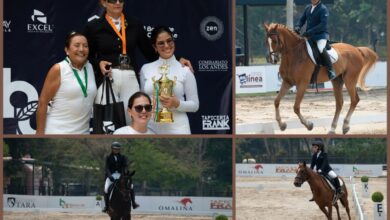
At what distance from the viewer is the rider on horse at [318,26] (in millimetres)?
12018

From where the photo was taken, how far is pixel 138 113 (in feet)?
37.9

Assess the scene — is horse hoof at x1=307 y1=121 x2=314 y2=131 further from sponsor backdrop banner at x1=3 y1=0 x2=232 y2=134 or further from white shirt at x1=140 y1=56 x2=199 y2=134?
Result: white shirt at x1=140 y1=56 x2=199 y2=134

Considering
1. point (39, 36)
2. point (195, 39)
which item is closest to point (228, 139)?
point (195, 39)

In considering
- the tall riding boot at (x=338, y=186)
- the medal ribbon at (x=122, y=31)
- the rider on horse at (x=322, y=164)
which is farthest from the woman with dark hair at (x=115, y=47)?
the tall riding boot at (x=338, y=186)

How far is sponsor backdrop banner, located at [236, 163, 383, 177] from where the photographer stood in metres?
13.1

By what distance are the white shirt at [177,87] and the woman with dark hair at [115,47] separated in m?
0.12

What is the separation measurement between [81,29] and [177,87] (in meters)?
1.18

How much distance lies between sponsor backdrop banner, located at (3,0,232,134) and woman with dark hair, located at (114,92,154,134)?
2.13ft

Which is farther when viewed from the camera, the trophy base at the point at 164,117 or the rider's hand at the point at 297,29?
the rider's hand at the point at 297,29

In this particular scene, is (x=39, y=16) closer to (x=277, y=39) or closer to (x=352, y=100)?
(x=277, y=39)

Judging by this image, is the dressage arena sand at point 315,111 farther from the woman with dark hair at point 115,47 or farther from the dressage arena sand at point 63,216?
the woman with dark hair at point 115,47

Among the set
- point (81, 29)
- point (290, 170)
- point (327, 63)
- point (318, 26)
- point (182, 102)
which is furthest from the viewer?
point (290, 170)

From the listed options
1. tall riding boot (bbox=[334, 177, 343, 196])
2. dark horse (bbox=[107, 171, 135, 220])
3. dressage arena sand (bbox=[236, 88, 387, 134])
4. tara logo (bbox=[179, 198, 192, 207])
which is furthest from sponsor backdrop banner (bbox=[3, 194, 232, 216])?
tall riding boot (bbox=[334, 177, 343, 196])

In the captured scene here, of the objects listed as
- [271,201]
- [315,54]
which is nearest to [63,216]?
[315,54]
